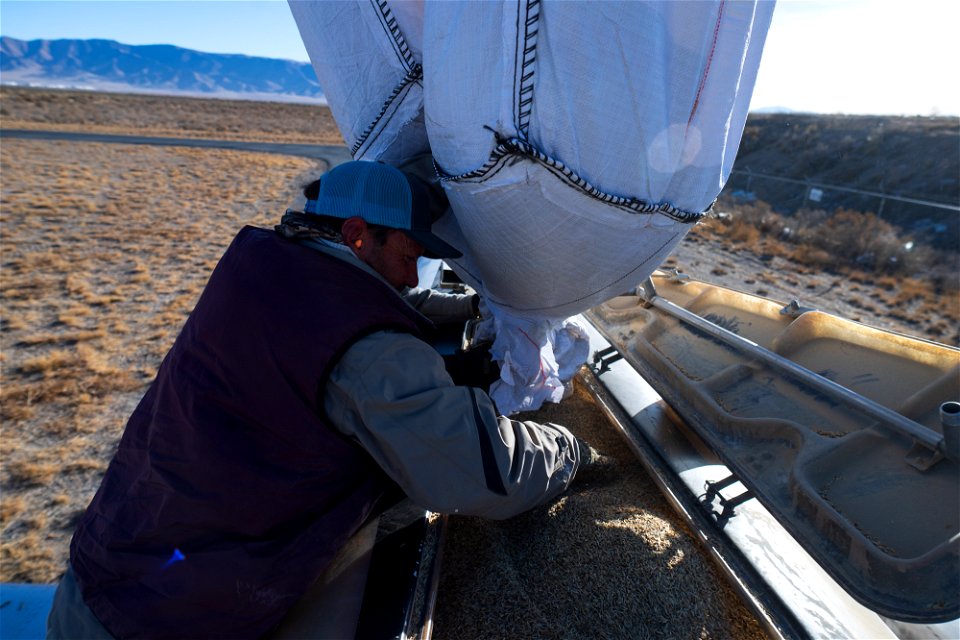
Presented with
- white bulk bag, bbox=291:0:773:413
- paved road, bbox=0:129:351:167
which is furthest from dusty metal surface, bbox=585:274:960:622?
paved road, bbox=0:129:351:167

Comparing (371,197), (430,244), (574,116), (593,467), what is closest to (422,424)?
(430,244)

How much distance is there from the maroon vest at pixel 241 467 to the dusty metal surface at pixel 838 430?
117 centimetres

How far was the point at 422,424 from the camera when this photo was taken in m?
1.41

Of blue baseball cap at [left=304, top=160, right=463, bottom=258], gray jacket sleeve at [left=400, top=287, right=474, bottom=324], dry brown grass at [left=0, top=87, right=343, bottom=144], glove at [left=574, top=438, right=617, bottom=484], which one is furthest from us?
dry brown grass at [left=0, top=87, right=343, bottom=144]

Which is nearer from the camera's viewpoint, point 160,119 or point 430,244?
point 430,244

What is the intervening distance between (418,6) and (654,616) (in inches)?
75.9

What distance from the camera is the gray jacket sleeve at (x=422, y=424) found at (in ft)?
4.60

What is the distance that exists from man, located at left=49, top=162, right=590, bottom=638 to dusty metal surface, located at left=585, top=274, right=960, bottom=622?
0.77 m

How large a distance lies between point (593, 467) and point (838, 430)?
838mm

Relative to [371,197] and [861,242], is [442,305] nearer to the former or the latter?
[371,197]

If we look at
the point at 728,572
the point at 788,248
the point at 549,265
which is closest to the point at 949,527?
the point at 728,572

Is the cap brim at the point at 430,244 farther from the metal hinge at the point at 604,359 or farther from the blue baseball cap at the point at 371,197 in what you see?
the metal hinge at the point at 604,359

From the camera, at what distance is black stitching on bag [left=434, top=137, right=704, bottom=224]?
133 cm

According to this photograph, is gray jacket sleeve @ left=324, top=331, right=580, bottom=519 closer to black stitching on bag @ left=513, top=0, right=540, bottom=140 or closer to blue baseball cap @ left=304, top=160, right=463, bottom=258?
blue baseball cap @ left=304, top=160, right=463, bottom=258
